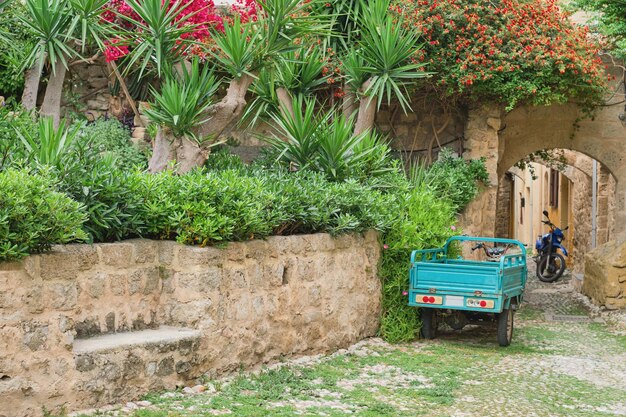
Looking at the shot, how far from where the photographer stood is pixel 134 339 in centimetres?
616

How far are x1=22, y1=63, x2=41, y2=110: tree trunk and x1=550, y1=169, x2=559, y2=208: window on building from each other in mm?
16905

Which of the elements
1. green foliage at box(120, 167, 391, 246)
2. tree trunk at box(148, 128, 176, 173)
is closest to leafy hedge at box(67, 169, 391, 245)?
green foliage at box(120, 167, 391, 246)

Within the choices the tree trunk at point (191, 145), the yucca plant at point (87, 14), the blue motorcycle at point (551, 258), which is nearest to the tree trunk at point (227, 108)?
the tree trunk at point (191, 145)

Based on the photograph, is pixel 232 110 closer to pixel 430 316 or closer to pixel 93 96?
pixel 430 316

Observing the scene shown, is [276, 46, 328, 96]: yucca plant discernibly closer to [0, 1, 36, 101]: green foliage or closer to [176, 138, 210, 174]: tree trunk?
[176, 138, 210, 174]: tree trunk

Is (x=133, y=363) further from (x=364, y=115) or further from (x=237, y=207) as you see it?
(x=364, y=115)

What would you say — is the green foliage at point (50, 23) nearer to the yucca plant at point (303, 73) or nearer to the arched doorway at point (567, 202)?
the yucca plant at point (303, 73)

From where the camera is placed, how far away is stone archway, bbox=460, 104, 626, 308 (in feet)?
48.5

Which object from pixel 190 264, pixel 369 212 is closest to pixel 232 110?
pixel 369 212

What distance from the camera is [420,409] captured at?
642cm

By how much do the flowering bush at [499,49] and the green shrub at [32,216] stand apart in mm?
8555

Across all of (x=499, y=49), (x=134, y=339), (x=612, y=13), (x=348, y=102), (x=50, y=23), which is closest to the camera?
(x=134, y=339)

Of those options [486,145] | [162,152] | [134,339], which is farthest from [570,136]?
[134,339]

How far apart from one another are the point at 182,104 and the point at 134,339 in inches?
153
